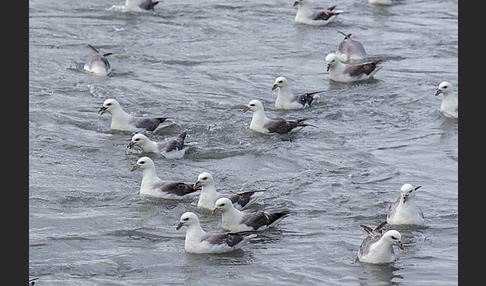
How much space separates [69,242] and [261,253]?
2.74 m

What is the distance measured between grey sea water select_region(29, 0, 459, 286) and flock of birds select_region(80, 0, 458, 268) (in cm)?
18

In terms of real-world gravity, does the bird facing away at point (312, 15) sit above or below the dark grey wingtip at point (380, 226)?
above

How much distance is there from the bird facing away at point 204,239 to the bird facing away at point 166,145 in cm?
386

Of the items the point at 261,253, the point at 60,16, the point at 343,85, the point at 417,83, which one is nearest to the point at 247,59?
the point at 343,85

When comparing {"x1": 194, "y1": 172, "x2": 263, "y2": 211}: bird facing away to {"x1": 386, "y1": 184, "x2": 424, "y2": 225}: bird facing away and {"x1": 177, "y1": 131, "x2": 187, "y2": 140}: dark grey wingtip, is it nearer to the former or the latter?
{"x1": 386, "y1": 184, "x2": 424, "y2": 225}: bird facing away

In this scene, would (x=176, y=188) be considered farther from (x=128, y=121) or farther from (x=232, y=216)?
(x=128, y=121)

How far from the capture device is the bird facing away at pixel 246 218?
1402cm

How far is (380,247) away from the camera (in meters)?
12.8

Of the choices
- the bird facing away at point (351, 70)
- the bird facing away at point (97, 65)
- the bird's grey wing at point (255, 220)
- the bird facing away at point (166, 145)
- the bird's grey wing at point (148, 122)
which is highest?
the bird facing away at point (351, 70)

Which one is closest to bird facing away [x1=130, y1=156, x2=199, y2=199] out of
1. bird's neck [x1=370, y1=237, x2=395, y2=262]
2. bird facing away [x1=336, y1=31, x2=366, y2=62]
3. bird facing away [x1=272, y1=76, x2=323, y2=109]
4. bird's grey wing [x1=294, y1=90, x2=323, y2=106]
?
bird's neck [x1=370, y1=237, x2=395, y2=262]

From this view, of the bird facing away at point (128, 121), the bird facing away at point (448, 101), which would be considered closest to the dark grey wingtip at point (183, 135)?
the bird facing away at point (128, 121)

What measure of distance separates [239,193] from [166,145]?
287 centimetres

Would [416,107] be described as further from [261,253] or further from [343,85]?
[261,253]

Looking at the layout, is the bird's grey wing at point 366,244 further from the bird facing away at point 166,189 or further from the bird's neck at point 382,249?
the bird facing away at point 166,189
